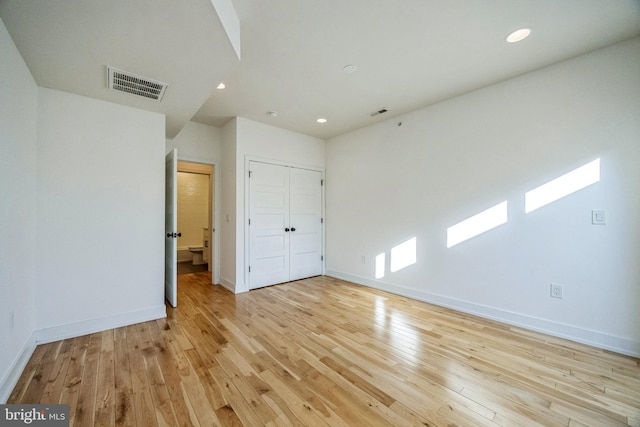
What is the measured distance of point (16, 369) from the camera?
1.79 meters

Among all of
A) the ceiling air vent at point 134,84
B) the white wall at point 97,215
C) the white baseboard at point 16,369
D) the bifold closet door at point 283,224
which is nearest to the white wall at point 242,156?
the bifold closet door at point 283,224

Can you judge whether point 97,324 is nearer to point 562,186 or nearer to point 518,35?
point 518,35

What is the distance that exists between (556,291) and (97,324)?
15.2ft

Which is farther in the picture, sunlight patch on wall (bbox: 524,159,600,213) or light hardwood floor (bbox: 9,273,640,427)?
sunlight patch on wall (bbox: 524,159,600,213)

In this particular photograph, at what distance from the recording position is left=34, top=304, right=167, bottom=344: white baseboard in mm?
2318

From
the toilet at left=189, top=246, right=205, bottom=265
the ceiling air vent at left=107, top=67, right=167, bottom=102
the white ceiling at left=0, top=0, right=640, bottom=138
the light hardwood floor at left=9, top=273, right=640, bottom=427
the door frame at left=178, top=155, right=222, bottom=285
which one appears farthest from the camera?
the toilet at left=189, top=246, right=205, bottom=265

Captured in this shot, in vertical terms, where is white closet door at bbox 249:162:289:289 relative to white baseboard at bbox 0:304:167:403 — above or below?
above

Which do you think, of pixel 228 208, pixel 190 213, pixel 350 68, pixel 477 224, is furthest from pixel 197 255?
pixel 477 224

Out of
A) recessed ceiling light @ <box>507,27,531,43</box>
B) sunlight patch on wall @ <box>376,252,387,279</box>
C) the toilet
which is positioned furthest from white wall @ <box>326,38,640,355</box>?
the toilet

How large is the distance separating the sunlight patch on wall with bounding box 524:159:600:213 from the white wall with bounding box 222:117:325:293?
339 cm

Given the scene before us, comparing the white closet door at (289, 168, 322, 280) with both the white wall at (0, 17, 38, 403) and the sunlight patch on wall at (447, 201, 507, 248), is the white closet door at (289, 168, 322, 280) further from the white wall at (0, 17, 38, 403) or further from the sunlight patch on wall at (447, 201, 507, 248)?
the white wall at (0, 17, 38, 403)

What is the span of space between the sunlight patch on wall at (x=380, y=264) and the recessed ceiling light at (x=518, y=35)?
2.90 meters

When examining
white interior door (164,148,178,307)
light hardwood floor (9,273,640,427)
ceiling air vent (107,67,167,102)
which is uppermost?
ceiling air vent (107,67,167,102)

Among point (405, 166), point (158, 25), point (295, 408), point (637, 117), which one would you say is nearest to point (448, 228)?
point (405, 166)
